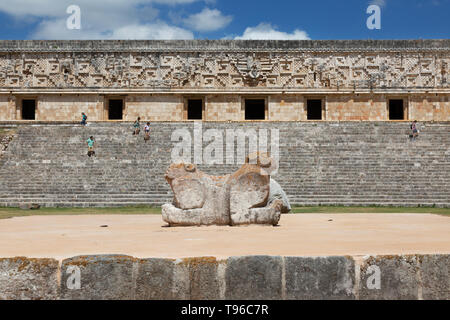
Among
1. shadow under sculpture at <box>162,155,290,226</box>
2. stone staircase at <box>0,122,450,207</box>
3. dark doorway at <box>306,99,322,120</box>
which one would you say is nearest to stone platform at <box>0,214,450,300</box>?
shadow under sculpture at <box>162,155,290,226</box>

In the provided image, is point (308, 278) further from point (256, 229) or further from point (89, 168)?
point (89, 168)

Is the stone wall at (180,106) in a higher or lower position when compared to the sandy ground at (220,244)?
higher

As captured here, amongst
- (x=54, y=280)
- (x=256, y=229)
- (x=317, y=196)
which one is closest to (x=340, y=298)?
(x=54, y=280)

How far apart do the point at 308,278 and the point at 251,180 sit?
2.97 m

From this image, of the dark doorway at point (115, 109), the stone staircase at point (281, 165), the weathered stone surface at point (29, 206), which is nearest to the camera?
the weathered stone surface at point (29, 206)

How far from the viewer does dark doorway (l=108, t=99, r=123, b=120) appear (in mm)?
24375

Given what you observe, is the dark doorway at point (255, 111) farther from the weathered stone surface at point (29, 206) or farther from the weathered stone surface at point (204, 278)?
the weathered stone surface at point (204, 278)

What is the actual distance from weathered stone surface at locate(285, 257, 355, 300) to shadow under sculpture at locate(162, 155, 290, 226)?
9.32 feet

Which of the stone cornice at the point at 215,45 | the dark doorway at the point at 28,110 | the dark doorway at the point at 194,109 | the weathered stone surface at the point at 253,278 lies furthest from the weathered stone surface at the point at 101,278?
the dark doorway at the point at 28,110

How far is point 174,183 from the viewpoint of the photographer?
6148 mm

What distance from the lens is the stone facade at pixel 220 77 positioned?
22.7 m

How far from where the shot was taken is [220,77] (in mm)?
23016

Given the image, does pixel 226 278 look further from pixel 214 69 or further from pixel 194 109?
pixel 194 109

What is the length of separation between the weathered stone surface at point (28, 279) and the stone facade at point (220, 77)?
19.9m
